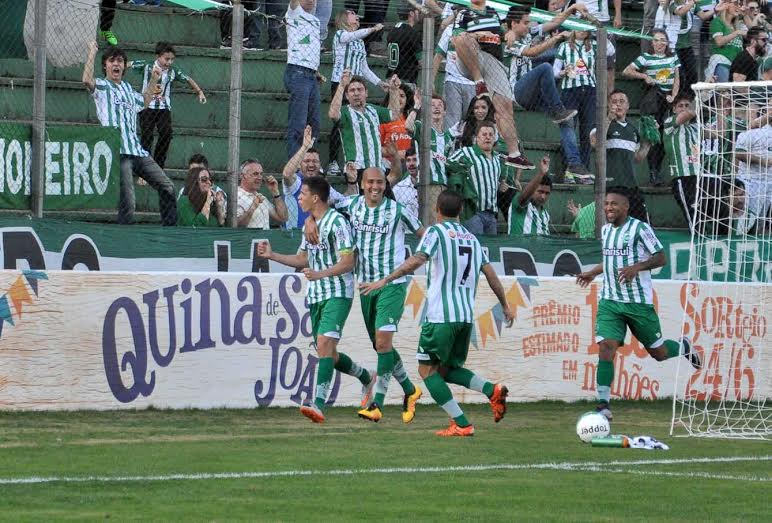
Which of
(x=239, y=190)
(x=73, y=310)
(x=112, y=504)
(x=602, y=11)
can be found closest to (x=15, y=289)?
(x=73, y=310)

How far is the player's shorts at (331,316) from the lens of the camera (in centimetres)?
1282

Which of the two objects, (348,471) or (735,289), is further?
(735,289)

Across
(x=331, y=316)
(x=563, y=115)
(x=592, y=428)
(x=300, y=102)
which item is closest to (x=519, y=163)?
(x=563, y=115)

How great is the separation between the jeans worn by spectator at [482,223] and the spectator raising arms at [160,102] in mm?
3337

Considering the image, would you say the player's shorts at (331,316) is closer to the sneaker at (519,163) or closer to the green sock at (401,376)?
the green sock at (401,376)

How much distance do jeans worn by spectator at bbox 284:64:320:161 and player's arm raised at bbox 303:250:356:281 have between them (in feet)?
12.3

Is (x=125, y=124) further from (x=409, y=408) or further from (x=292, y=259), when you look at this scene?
(x=409, y=408)

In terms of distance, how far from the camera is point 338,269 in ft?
41.8

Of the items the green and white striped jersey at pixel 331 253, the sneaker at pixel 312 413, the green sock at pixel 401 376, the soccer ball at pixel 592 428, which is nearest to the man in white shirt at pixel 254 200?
the green and white striped jersey at pixel 331 253

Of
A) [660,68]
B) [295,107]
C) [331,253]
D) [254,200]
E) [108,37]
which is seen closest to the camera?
[331,253]

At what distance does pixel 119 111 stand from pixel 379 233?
3381 millimetres

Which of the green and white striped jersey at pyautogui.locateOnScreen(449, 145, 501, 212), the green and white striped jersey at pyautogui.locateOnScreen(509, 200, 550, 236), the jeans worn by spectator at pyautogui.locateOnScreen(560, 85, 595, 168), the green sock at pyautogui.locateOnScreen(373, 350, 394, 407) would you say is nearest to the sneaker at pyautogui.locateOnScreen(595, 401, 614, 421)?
the green sock at pyautogui.locateOnScreen(373, 350, 394, 407)

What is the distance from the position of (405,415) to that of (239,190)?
12.4 ft

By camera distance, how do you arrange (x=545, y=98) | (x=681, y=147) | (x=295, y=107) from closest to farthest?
(x=295, y=107) → (x=545, y=98) → (x=681, y=147)
